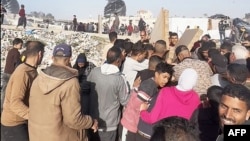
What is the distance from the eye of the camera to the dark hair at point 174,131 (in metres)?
2.02

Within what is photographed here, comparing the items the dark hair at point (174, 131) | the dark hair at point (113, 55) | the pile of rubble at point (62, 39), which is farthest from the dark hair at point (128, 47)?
the pile of rubble at point (62, 39)

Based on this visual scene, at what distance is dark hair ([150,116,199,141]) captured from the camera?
6.64 feet

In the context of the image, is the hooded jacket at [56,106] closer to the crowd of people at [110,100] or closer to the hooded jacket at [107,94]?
the crowd of people at [110,100]

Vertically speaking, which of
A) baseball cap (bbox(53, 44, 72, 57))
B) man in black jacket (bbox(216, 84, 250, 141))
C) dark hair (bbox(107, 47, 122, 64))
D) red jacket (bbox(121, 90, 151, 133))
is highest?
baseball cap (bbox(53, 44, 72, 57))

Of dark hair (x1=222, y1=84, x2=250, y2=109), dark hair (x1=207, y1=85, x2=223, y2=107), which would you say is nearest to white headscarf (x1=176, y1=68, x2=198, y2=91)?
dark hair (x1=207, y1=85, x2=223, y2=107)

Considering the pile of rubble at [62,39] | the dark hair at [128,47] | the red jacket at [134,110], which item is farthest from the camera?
the pile of rubble at [62,39]

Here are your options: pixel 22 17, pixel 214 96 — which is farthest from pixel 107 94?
pixel 22 17

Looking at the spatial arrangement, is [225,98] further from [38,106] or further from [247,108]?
[38,106]

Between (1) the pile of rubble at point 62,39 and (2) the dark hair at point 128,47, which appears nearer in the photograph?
(2) the dark hair at point 128,47

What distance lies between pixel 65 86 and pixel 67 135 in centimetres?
54

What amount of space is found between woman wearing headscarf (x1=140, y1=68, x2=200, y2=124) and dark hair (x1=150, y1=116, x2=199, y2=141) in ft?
3.58

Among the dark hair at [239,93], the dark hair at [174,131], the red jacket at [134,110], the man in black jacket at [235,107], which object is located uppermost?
the dark hair at [239,93]

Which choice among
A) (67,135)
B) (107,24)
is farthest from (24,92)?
(107,24)

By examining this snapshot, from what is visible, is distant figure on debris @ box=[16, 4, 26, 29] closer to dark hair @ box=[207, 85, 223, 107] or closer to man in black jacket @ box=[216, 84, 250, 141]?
dark hair @ box=[207, 85, 223, 107]
